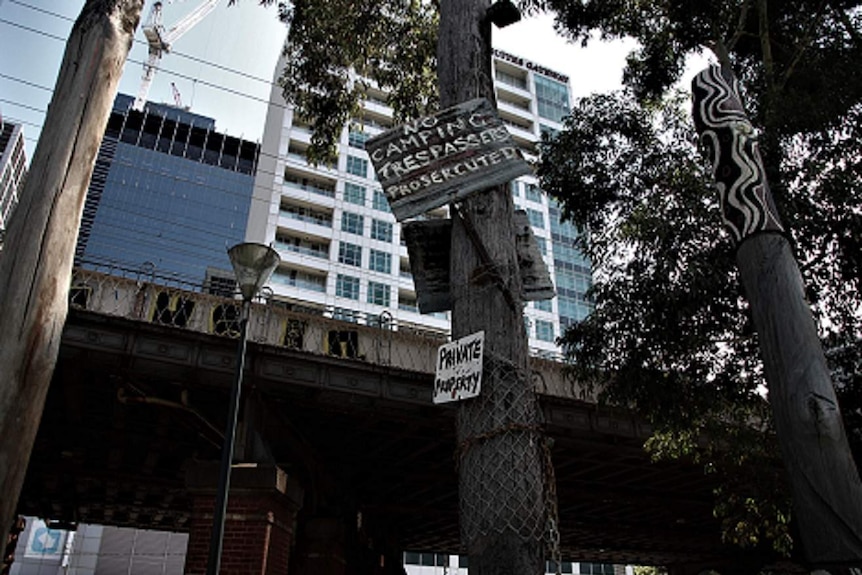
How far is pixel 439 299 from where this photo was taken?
4516 mm

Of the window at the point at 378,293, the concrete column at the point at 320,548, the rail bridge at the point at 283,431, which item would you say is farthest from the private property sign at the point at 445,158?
the window at the point at 378,293

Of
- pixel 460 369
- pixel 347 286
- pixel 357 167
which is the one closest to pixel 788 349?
pixel 460 369

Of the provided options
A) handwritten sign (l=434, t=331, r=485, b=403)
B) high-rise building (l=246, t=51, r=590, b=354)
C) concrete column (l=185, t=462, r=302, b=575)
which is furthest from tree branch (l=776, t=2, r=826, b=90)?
high-rise building (l=246, t=51, r=590, b=354)

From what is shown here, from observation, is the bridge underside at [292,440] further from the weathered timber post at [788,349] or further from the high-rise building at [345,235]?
the high-rise building at [345,235]

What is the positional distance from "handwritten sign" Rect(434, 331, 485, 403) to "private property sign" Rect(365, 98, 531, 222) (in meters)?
0.89

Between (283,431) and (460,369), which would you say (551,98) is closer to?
(283,431)

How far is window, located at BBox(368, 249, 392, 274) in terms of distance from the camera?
2090 inches

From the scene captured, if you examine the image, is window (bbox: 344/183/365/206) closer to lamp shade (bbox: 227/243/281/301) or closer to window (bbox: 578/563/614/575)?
window (bbox: 578/563/614/575)

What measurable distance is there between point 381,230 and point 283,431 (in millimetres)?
41661

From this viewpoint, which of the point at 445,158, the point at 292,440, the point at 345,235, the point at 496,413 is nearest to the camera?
the point at 496,413

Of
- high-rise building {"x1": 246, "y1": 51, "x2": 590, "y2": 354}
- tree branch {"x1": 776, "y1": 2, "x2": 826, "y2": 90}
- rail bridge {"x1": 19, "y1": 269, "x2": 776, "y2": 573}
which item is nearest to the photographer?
tree branch {"x1": 776, "y1": 2, "x2": 826, "y2": 90}

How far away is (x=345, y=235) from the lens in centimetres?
5353

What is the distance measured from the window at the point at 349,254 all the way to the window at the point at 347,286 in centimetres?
138

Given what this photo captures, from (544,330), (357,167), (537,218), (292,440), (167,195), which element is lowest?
(292,440)
